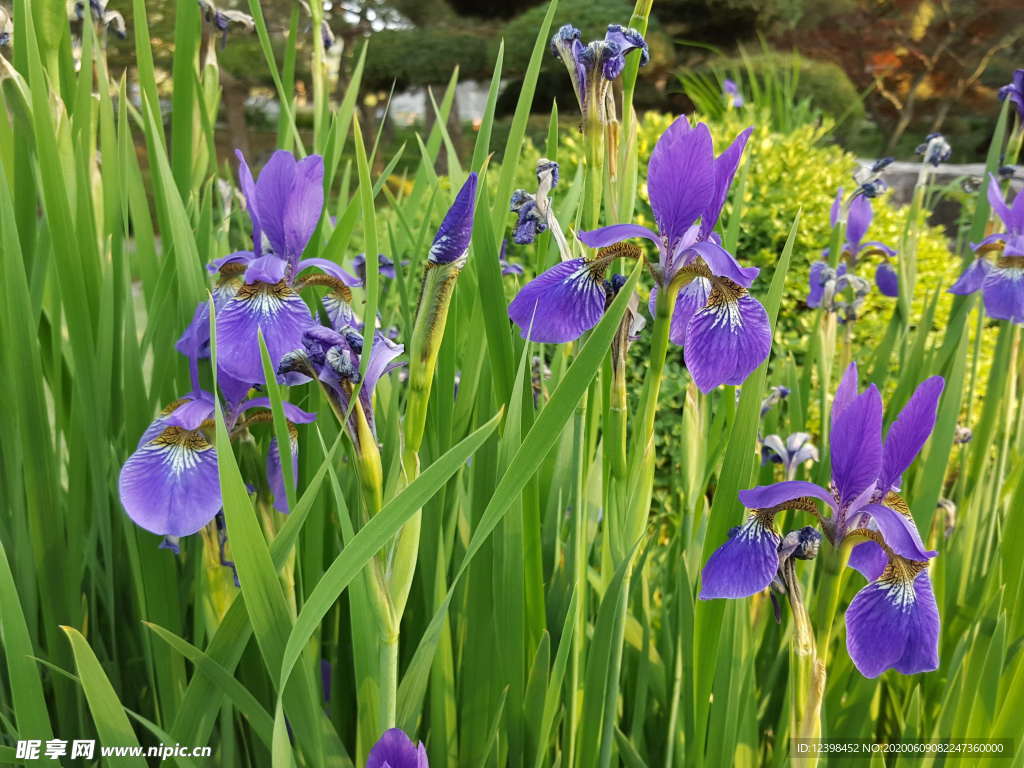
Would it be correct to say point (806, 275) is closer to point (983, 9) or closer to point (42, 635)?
point (42, 635)

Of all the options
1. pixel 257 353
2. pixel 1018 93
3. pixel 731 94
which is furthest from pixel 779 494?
pixel 731 94

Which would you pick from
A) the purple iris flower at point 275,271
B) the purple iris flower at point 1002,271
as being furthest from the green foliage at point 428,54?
the purple iris flower at point 275,271

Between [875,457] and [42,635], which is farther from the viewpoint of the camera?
[42,635]

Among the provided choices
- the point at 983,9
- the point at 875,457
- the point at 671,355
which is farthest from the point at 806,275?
the point at 983,9

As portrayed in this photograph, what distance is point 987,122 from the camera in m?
11.1

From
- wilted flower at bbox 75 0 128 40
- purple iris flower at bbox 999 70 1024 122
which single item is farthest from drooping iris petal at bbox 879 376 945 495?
wilted flower at bbox 75 0 128 40

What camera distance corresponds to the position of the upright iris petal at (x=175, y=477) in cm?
64

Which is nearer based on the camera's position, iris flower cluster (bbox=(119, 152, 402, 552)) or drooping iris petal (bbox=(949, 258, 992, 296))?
iris flower cluster (bbox=(119, 152, 402, 552))

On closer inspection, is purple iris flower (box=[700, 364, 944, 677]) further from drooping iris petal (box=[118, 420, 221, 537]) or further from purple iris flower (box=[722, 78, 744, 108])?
purple iris flower (box=[722, 78, 744, 108])

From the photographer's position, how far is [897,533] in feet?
1.97

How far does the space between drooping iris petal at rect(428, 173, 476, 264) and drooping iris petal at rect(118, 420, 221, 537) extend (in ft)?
0.84

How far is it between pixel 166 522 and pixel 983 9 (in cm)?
1094

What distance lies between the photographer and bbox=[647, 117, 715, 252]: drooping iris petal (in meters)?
Result: 0.66

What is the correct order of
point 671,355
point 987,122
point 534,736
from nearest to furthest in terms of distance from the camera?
point 534,736, point 671,355, point 987,122
